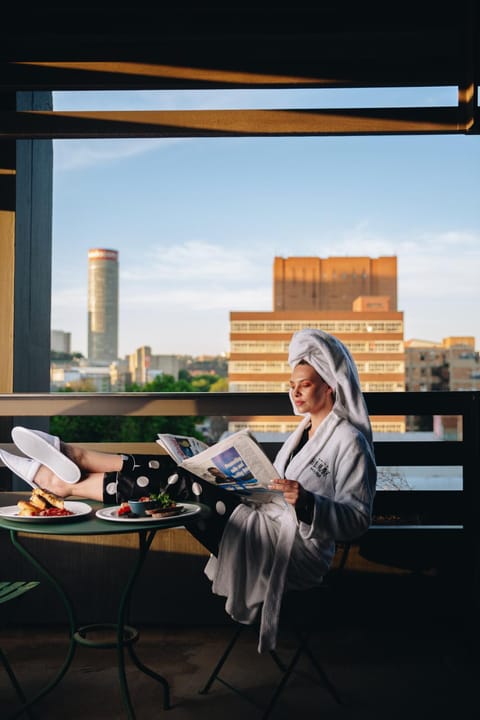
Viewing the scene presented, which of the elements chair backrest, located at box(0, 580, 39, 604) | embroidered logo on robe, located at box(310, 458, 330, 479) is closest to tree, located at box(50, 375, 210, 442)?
chair backrest, located at box(0, 580, 39, 604)

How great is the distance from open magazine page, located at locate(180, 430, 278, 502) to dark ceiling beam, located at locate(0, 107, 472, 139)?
1.53m

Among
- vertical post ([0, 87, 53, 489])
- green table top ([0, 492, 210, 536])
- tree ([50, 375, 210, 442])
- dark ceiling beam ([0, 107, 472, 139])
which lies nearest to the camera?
green table top ([0, 492, 210, 536])

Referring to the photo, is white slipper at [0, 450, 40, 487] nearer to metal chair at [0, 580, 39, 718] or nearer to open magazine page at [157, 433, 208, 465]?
metal chair at [0, 580, 39, 718]

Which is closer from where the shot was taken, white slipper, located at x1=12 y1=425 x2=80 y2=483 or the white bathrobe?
the white bathrobe

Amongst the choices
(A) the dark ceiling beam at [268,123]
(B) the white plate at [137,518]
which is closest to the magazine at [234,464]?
(B) the white plate at [137,518]

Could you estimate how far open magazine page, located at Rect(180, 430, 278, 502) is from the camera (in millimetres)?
2229

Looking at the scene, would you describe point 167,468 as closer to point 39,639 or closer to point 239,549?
point 239,549

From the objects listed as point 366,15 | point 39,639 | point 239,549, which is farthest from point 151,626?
point 366,15

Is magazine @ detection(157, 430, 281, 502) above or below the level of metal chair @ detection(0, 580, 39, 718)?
above

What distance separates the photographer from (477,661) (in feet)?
9.41

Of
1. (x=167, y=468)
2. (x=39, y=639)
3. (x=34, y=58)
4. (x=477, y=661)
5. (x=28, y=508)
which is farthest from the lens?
(x=34, y=58)

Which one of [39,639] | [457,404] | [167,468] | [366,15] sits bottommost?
[39,639]

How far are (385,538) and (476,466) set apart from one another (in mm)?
507

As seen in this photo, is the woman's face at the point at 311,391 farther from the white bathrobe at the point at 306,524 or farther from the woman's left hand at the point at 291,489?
the woman's left hand at the point at 291,489
